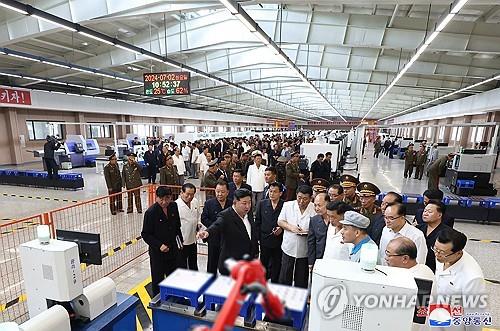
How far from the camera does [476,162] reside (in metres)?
9.55

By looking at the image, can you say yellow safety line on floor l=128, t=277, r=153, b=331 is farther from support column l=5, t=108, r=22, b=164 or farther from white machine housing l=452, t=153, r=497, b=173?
support column l=5, t=108, r=22, b=164

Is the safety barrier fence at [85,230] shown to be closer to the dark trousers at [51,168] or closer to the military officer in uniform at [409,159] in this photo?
the dark trousers at [51,168]

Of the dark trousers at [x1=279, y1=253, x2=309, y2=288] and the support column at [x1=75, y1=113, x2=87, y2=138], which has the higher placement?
the support column at [x1=75, y1=113, x2=87, y2=138]

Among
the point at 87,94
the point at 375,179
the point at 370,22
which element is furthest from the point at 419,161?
the point at 87,94

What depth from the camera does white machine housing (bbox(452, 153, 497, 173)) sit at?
31.0 feet

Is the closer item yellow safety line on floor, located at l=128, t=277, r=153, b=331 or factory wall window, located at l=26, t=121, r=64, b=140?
yellow safety line on floor, located at l=128, t=277, r=153, b=331

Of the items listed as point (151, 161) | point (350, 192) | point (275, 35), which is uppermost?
point (275, 35)

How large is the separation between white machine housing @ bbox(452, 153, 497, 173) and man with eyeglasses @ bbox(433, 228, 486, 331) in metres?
9.18

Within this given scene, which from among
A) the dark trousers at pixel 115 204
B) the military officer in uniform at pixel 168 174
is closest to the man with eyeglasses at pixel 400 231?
the military officer in uniform at pixel 168 174

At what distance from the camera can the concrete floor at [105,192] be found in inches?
168

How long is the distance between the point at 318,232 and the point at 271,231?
27.8 inches

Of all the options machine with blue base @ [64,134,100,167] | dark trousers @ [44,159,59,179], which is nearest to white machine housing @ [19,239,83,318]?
dark trousers @ [44,159,59,179]

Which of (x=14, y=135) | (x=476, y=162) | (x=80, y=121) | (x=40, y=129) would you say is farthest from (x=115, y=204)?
(x=80, y=121)

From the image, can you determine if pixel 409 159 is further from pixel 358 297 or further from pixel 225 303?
pixel 225 303
